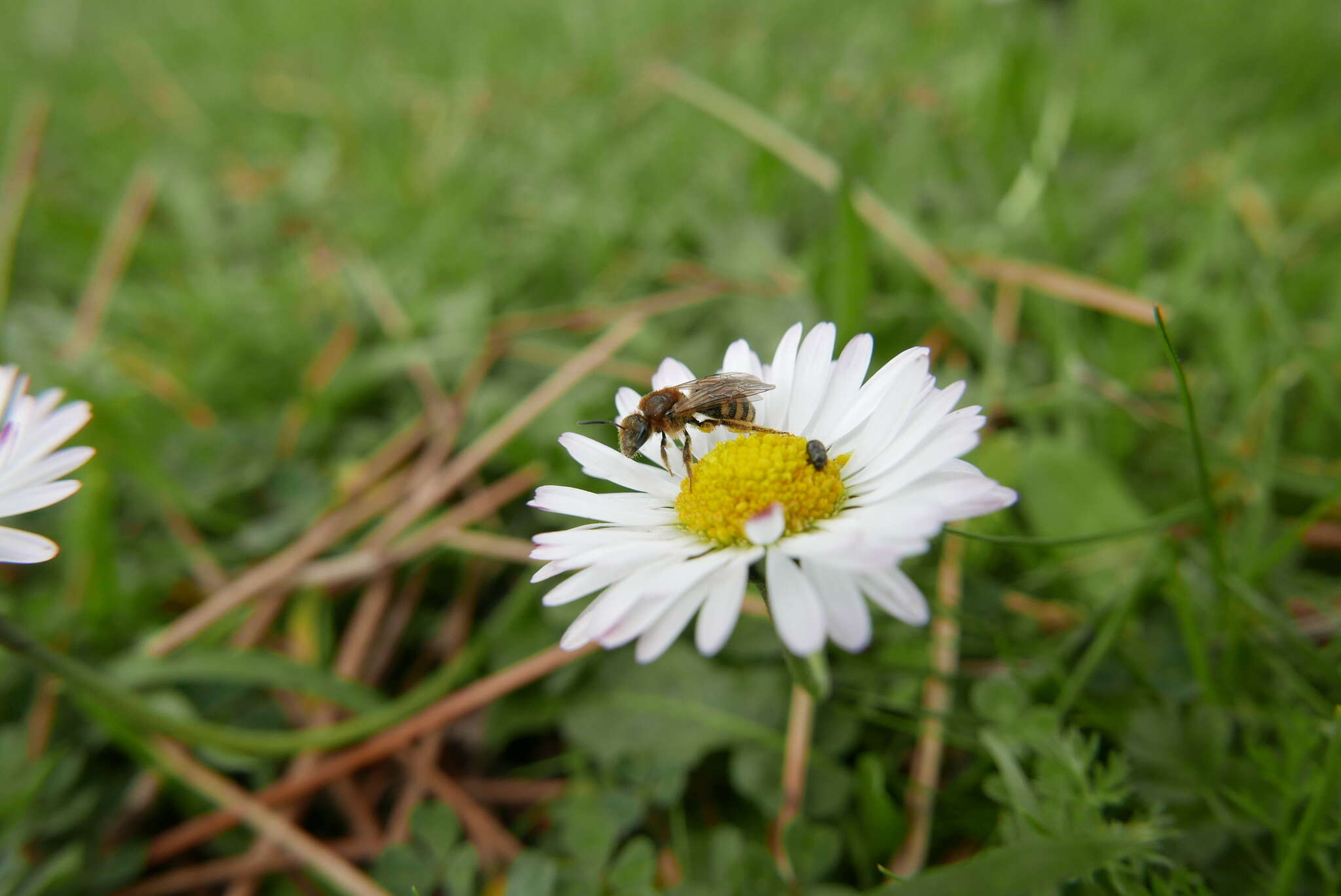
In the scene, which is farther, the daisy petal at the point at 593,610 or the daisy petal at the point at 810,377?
the daisy petal at the point at 810,377

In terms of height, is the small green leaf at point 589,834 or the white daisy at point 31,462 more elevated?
the white daisy at point 31,462

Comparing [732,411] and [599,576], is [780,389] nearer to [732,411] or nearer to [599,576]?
[732,411]

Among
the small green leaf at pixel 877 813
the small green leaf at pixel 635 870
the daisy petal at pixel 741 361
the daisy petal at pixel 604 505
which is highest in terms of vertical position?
the daisy petal at pixel 741 361

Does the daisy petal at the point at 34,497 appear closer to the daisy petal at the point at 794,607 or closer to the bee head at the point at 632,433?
the bee head at the point at 632,433

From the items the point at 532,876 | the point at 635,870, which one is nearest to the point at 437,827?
the point at 532,876

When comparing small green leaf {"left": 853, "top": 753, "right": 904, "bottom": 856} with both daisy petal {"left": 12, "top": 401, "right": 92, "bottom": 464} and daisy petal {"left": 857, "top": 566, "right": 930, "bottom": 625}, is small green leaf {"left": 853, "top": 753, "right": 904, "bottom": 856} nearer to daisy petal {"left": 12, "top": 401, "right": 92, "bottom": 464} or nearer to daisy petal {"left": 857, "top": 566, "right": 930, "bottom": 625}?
daisy petal {"left": 857, "top": 566, "right": 930, "bottom": 625}

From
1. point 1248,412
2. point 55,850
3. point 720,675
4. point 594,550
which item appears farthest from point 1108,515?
point 55,850

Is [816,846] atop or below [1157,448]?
below

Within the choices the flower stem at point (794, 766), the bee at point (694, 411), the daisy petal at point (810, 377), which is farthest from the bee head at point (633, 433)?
the flower stem at point (794, 766)

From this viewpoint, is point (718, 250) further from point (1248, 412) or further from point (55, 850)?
point (55, 850)
